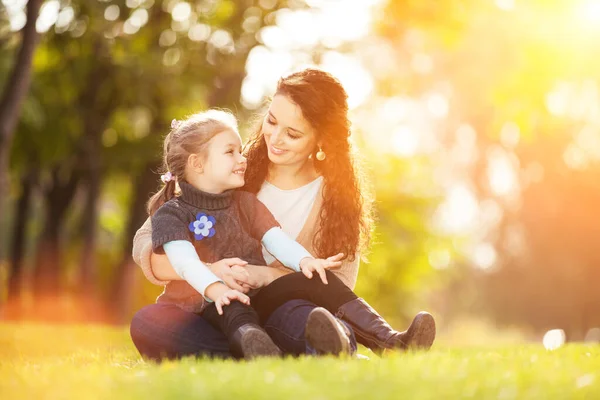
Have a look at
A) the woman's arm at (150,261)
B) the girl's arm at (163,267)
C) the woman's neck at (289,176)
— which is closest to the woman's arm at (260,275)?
the girl's arm at (163,267)

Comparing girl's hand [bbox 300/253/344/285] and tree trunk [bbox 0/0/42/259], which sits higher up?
tree trunk [bbox 0/0/42/259]

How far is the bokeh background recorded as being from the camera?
11.7 metres

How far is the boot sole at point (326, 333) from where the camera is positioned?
4566 mm

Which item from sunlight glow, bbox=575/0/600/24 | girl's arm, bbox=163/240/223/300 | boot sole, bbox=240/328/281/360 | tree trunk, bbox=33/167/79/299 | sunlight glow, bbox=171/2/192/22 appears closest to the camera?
boot sole, bbox=240/328/281/360

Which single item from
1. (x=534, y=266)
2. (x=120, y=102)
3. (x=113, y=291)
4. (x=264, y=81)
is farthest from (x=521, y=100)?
(x=534, y=266)

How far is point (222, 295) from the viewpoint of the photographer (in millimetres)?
4941

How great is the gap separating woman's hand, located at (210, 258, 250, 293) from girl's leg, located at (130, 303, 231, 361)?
387 millimetres

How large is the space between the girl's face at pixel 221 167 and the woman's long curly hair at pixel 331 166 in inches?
24.6

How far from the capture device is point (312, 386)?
11.7ft

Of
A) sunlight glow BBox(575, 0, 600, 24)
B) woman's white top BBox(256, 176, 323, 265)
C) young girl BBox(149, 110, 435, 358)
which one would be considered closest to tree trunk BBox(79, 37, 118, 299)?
sunlight glow BBox(575, 0, 600, 24)

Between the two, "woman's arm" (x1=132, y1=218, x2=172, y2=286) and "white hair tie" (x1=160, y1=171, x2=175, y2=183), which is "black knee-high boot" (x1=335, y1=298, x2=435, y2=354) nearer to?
"woman's arm" (x1=132, y1=218, x2=172, y2=286)

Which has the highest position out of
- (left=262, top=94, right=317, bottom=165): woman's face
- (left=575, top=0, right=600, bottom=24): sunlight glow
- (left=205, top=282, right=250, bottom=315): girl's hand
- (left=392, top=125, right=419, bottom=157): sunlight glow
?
(left=392, top=125, right=419, bottom=157): sunlight glow

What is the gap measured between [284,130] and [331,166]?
1.66 ft

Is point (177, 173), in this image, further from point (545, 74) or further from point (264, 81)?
point (264, 81)
